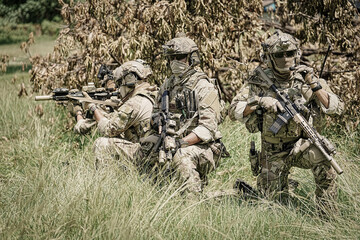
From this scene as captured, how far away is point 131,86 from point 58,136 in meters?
2.96

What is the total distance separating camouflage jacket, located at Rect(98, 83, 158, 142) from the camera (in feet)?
17.3

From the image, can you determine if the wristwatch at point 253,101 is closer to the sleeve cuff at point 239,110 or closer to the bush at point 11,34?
the sleeve cuff at point 239,110

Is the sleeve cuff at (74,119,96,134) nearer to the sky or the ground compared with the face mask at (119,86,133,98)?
nearer to the ground

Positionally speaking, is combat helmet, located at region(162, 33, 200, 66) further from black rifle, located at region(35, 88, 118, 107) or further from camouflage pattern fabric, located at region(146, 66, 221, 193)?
black rifle, located at region(35, 88, 118, 107)

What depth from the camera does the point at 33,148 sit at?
7.05m

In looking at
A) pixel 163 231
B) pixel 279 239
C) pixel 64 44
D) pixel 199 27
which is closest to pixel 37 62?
pixel 64 44

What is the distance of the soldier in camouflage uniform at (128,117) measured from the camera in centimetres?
527

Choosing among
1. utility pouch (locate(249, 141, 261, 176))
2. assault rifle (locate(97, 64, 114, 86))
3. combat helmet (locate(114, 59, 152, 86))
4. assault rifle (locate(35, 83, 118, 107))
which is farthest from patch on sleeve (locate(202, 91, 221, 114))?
assault rifle (locate(97, 64, 114, 86))

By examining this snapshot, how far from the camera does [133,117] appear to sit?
5309 millimetres

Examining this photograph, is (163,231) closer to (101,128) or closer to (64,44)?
(101,128)

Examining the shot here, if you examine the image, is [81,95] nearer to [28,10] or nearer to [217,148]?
[217,148]

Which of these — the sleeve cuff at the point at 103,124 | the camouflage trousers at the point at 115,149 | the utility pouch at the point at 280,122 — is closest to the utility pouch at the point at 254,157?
the utility pouch at the point at 280,122

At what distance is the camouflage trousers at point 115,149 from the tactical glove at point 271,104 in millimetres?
1676

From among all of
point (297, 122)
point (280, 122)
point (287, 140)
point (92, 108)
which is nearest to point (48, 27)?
point (92, 108)
